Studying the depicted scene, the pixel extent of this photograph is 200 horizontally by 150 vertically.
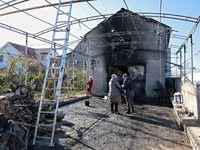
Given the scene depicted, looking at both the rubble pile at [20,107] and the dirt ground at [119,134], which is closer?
the dirt ground at [119,134]

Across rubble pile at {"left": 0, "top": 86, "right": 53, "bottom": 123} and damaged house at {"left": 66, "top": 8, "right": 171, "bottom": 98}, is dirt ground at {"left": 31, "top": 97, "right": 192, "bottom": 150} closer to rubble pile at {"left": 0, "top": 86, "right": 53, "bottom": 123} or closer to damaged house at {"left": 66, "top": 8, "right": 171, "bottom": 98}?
rubble pile at {"left": 0, "top": 86, "right": 53, "bottom": 123}

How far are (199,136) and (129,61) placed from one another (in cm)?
911

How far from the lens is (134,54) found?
40.5 ft

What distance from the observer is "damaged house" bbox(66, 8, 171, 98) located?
1174cm

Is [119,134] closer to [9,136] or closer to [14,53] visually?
[9,136]

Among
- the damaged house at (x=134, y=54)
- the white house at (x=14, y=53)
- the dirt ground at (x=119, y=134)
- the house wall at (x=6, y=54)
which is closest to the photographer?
the dirt ground at (x=119, y=134)

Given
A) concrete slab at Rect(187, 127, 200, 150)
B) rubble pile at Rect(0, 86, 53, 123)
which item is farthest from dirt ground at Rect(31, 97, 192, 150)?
rubble pile at Rect(0, 86, 53, 123)

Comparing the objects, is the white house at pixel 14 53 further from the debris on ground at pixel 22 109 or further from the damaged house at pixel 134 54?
the damaged house at pixel 134 54

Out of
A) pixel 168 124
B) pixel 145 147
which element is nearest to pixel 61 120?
pixel 145 147

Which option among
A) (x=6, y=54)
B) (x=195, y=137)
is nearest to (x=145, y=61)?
(x=195, y=137)

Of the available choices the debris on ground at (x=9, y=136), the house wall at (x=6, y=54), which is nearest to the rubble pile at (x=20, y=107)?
the debris on ground at (x=9, y=136)

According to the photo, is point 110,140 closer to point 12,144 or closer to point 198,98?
point 12,144

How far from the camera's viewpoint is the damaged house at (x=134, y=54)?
11.7 meters

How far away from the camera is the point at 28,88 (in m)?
5.98
